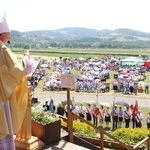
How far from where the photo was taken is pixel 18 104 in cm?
427

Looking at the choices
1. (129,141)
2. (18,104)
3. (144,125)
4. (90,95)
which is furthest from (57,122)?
(90,95)

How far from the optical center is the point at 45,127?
253 inches

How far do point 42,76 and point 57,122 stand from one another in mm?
33085

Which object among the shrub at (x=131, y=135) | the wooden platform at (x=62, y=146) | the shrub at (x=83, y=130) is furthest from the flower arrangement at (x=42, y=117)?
the shrub at (x=131, y=135)

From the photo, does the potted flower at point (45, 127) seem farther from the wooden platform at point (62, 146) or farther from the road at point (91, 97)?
the road at point (91, 97)

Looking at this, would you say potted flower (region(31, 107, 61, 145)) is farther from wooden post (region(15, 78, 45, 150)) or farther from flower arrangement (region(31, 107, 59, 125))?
wooden post (region(15, 78, 45, 150))

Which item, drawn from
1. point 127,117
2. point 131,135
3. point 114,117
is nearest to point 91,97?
point 114,117

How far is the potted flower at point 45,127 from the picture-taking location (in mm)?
6461

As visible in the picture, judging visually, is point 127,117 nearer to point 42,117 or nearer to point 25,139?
point 42,117

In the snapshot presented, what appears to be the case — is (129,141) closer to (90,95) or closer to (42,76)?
(90,95)

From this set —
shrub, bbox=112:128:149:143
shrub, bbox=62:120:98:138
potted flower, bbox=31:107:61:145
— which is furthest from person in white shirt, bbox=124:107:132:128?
potted flower, bbox=31:107:61:145

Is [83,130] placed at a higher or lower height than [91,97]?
higher

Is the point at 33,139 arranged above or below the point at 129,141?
above

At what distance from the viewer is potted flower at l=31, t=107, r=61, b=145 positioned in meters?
6.46
